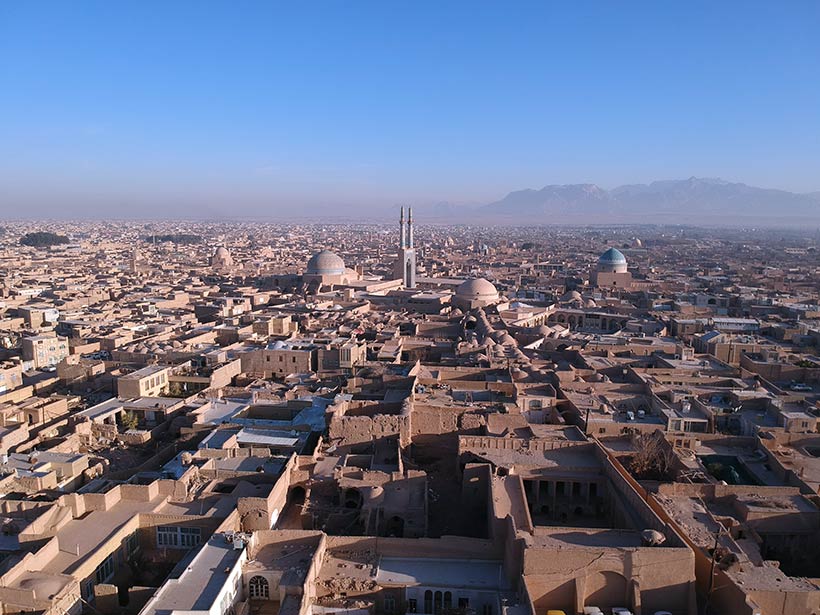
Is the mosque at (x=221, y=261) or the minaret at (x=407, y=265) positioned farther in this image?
the mosque at (x=221, y=261)

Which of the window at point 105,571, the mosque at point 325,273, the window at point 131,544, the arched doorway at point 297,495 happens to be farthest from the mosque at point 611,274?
the window at point 105,571

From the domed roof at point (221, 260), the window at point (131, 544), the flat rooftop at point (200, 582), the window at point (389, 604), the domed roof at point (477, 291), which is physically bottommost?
the window at point (389, 604)

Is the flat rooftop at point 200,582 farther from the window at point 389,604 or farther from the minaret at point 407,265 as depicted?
the minaret at point 407,265

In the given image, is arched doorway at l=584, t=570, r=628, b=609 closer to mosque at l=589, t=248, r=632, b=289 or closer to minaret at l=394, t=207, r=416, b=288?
minaret at l=394, t=207, r=416, b=288

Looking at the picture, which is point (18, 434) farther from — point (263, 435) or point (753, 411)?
point (753, 411)

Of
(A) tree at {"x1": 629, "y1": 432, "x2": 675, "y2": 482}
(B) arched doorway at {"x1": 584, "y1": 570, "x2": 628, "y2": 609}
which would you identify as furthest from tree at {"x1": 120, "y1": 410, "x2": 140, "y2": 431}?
(A) tree at {"x1": 629, "y1": 432, "x2": 675, "y2": 482}

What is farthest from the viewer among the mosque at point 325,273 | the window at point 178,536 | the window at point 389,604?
the mosque at point 325,273

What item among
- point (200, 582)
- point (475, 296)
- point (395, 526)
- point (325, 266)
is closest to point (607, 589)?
point (395, 526)

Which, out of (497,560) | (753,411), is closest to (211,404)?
(497,560)
